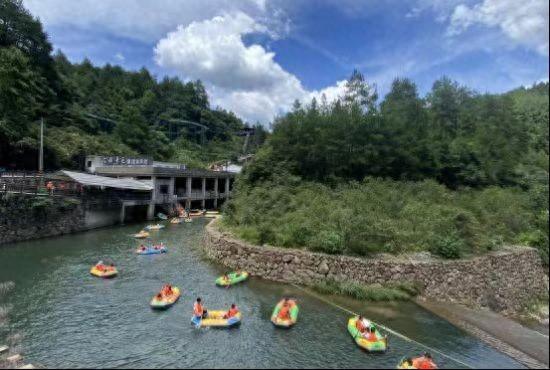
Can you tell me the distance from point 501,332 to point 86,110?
78.7 meters

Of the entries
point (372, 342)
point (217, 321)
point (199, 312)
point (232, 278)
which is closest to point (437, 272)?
point (372, 342)

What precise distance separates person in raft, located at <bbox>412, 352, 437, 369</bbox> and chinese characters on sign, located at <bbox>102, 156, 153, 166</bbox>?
148ft

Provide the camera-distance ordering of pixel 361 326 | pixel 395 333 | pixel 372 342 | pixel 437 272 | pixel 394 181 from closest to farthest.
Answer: pixel 372 342, pixel 361 326, pixel 395 333, pixel 437 272, pixel 394 181

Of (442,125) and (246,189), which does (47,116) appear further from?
(442,125)

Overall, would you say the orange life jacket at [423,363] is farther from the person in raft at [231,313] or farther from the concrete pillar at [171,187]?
the concrete pillar at [171,187]

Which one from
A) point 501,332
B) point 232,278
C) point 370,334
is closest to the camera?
point 370,334

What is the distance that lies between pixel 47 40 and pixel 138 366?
65.0 metres

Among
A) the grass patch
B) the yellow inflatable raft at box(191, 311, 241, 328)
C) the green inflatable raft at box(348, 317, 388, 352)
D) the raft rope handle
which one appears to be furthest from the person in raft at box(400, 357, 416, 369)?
the yellow inflatable raft at box(191, 311, 241, 328)

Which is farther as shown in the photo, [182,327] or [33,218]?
[33,218]

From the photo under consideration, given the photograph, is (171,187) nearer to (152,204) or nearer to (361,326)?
(152,204)

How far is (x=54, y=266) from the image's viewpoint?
2261 centimetres

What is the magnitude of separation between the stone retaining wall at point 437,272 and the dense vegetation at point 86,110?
101 ft

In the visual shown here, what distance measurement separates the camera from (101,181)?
37.6 meters

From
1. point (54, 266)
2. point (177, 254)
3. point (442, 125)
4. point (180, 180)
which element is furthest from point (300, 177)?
point (442, 125)
